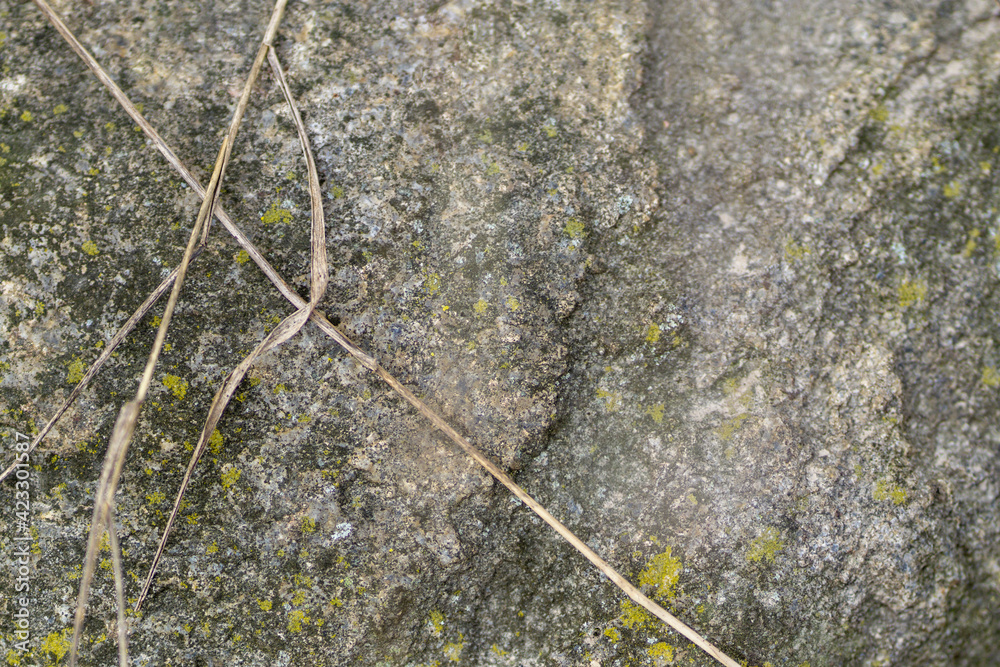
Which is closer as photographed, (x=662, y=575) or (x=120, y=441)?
(x=120, y=441)

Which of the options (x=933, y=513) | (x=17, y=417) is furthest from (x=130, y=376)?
(x=933, y=513)

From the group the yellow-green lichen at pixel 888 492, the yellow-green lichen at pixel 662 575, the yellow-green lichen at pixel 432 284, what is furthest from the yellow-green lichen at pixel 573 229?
the yellow-green lichen at pixel 888 492

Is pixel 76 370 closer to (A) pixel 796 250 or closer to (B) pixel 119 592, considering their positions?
(B) pixel 119 592

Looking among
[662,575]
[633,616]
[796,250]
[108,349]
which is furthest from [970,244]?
[108,349]

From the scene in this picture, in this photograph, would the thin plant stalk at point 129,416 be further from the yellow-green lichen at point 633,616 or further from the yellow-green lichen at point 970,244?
the yellow-green lichen at point 970,244

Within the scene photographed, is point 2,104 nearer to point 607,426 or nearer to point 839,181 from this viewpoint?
point 607,426

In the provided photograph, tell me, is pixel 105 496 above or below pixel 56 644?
above

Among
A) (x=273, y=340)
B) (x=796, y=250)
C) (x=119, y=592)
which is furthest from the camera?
(x=796, y=250)

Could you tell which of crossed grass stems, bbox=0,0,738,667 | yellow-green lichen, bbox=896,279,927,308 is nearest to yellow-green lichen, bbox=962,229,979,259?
yellow-green lichen, bbox=896,279,927,308
